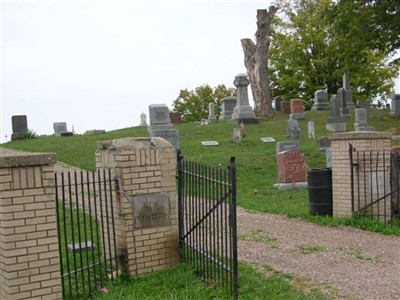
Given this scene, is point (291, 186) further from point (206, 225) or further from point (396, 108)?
point (396, 108)

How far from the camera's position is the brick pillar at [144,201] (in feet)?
20.0

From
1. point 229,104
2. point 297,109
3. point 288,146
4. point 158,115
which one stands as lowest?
point 288,146

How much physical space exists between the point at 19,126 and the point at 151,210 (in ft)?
61.7

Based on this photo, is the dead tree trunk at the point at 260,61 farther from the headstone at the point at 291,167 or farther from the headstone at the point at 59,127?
the headstone at the point at 291,167

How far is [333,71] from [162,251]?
3753 centimetres

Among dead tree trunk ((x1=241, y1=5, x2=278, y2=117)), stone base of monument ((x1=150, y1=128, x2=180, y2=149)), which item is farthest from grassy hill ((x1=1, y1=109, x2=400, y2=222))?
dead tree trunk ((x1=241, y1=5, x2=278, y2=117))

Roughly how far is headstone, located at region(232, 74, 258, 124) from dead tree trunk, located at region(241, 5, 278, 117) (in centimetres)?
184

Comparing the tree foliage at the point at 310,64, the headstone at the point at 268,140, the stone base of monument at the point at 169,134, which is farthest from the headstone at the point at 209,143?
the tree foliage at the point at 310,64

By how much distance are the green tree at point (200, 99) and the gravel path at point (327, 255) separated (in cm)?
3915

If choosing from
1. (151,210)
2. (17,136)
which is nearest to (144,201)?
(151,210)

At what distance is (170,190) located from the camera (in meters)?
6.39

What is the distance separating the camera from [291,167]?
1369 centimetres

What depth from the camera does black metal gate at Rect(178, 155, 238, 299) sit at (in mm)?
5480

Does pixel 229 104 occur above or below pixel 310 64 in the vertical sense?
below
